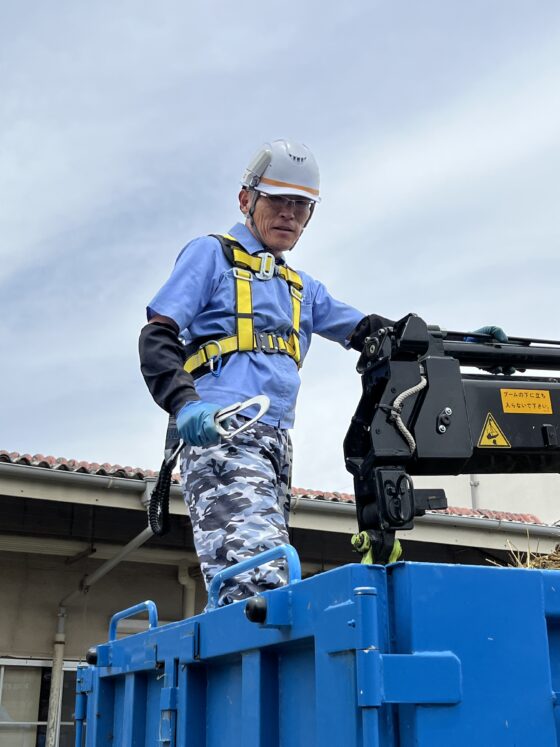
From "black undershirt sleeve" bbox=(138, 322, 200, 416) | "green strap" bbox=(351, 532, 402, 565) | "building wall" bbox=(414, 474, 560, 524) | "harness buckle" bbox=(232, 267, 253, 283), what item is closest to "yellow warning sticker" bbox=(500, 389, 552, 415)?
"green strap" bbox=(351, 532, 402, 565)

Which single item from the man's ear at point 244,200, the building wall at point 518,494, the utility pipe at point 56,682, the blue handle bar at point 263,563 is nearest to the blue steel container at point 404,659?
the blue handle bar at point 263,563

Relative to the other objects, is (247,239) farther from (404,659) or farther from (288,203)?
(404,659)

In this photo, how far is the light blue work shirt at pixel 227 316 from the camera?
2.94 meters

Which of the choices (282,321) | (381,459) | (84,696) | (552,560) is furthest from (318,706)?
(552,560)

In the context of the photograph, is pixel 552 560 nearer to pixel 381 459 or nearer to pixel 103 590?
pixel 381 459

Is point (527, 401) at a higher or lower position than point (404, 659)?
higher

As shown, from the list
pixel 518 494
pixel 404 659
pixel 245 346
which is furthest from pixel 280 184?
pixel 518 494

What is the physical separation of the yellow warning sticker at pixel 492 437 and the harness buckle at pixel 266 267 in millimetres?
1023

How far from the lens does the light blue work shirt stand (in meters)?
2.94

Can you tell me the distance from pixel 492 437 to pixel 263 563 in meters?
0.79

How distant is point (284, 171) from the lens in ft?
10.4

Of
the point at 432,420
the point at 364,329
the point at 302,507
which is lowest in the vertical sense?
the point at 432,420

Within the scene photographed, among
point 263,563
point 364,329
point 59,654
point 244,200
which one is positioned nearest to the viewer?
point 263,563

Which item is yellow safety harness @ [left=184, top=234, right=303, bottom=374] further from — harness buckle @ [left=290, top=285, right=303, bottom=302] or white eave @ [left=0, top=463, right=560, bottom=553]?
white eave @ [left=0, top=463, right=560, bottom=553]
